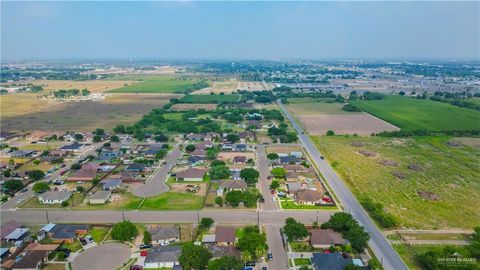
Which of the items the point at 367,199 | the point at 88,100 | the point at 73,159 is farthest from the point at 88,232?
the point at 88,100

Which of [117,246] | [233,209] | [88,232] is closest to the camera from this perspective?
[117,246]

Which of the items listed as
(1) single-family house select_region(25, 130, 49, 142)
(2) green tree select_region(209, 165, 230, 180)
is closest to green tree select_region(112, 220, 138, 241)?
(2) green tree select_region(209, 165, 230, 180)

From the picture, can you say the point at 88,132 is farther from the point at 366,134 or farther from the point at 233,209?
the point at 366,134

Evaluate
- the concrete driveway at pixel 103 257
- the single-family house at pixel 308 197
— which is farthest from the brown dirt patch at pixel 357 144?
the concrete driveway at pixel 103 257

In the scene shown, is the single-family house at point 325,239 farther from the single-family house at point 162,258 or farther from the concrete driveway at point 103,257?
the concrete driveway at point 103,257

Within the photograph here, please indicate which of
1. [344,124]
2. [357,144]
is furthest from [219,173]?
[344,124]
